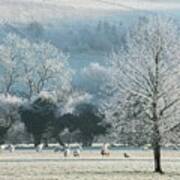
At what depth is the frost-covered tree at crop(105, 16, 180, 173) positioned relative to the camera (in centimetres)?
5441

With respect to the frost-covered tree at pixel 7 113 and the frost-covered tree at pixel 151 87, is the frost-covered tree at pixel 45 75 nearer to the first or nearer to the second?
the frost-covered tree at pixel 7 113

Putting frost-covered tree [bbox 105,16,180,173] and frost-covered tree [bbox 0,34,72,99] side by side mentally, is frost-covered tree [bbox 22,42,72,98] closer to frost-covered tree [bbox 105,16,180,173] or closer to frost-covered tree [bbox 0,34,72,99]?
frost-covered tree [bbox 0,34,72,99]

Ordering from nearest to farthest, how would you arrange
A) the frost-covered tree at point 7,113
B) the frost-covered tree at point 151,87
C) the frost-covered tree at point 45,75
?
the frost-covered tree at point 151,87, the frost-covered tree at point 7,113, the frost-covered tree at point 45,75

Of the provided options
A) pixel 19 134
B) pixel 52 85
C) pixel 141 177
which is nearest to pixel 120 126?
pixel 141 177

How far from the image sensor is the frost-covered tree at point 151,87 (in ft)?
178

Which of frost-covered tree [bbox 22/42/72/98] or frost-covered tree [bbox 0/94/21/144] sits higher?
frost-covered tree [bbox 22/42/72/98]

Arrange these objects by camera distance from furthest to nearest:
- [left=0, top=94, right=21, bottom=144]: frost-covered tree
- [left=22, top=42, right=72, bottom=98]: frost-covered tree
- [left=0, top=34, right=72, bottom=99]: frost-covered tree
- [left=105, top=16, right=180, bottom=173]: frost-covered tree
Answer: [left=0, top=34, right=72, bottom=99]: frost-covered tree, [left=22, top=42, right=72, bottom=98]: frost-covered tree, [left=0, top=94, right=21, bottom=144]: frost-covered tree, [left=105, top=16, right=180, bottom=173]: frost-covered tree

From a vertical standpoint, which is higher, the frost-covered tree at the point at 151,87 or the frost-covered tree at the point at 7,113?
the frost-covered tree at the point at 151,87

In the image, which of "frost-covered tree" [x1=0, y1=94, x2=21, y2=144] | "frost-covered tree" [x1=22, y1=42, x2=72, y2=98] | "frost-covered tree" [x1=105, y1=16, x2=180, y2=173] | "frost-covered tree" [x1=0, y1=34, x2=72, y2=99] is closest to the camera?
"frost-covered tree" [x1=105, y1=16, x2=180, y2=173]

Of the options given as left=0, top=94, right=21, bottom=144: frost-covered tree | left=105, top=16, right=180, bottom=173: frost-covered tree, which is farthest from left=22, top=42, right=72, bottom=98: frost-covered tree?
left=105, top=16, right=180, bottom=173: frost-covered tree

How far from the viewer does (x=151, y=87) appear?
54906mm

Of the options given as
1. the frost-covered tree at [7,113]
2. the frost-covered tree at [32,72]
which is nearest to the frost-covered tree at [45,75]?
the frost-covered tree at [32,72]

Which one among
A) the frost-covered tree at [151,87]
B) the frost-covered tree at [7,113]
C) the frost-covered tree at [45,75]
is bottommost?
the frost-covered tree at [7,113]

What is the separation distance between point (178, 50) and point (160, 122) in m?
5.59
